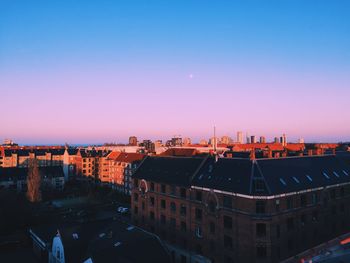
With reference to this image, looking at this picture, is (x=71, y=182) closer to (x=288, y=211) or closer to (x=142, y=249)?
(x=142, y=249)

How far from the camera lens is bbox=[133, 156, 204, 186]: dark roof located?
5509 centimetres

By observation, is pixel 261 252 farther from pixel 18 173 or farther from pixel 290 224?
pixel 18 173

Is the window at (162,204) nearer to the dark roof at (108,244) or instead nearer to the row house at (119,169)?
the dark roof at (108,244)

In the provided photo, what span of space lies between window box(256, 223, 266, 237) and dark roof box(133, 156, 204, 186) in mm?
14836

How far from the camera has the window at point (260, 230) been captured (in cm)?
4097

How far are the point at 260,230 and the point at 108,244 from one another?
2293 centimetres

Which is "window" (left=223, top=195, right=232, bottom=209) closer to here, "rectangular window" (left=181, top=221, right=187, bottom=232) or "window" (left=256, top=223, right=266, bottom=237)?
"window" (left=256, top=223, right=266, bottom=237)

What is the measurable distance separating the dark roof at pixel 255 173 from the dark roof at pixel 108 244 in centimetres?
1166

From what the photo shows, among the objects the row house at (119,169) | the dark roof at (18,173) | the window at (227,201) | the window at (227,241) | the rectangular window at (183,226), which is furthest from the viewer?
the dark roof at (18,173)

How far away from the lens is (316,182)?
162ft

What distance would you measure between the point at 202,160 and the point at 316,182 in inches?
769

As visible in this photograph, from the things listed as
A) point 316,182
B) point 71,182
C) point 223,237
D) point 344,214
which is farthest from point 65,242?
point 71,182

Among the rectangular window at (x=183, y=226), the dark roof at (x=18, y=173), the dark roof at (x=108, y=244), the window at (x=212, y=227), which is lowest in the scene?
the dark roof at (x=108, y=244)

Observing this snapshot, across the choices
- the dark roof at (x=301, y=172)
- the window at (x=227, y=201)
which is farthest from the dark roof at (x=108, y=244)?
the dark roof at (x=301, y=172)
